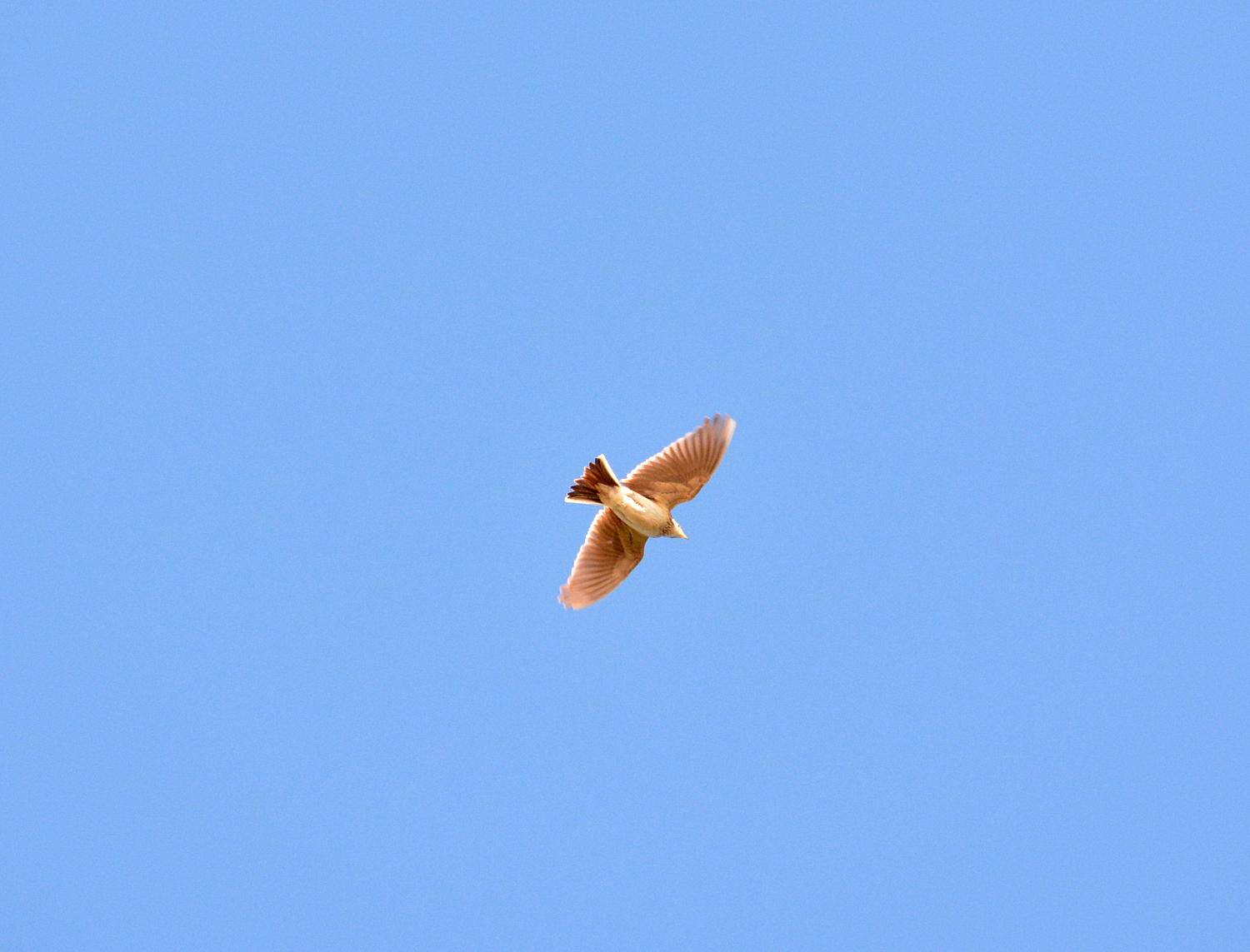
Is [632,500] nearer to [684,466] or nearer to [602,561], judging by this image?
[684,466]

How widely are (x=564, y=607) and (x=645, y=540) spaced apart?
123cm

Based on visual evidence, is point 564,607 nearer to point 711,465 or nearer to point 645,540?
point 645,540

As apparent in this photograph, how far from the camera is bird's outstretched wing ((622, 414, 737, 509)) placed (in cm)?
1222

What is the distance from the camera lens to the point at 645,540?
1384 cm

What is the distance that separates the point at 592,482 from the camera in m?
12.6

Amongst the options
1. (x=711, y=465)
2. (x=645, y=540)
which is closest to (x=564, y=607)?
(x=645, y=540)

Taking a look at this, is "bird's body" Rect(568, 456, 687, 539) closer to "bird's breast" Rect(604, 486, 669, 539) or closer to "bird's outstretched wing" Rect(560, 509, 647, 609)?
"bird's breast" Rect(604, 486, 669, 539)

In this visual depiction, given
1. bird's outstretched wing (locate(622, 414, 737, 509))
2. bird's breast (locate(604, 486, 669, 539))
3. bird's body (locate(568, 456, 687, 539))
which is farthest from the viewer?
bird's breast (locate(604, 486, 669, 539))

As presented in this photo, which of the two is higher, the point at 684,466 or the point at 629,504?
the point at 684,466

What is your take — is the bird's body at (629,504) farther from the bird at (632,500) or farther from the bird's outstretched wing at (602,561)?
the bird's outstretched wing at (602,561)

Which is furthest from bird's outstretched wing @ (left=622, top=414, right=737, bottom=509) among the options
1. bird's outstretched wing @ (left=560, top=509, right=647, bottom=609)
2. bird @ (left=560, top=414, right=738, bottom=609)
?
bird's outstretched wing @ (left=560, top=509, right=647, bottom=609)

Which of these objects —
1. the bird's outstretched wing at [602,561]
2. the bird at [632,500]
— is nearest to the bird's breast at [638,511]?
the bird at [632,500]

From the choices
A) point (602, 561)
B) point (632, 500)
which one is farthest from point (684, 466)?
point (602, 561)

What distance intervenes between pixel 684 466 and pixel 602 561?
6.46 feet
